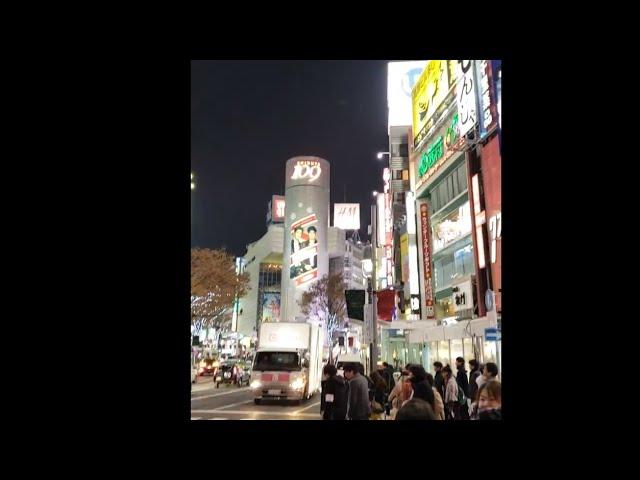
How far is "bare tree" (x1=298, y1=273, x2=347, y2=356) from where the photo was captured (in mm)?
56750

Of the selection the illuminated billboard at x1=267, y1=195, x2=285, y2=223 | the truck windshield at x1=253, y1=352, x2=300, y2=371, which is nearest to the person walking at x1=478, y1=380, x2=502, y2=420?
the truck windshield at x1=253, y1=352, x2=300, y2=371

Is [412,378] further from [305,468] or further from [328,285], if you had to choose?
[328,285]

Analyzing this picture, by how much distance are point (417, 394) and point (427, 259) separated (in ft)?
53.2

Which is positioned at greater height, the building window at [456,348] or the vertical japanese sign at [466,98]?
the vertical japanese sign at [466,98]

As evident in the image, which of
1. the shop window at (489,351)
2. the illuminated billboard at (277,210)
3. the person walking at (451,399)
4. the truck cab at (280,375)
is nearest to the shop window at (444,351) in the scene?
the shop window at (489,351)

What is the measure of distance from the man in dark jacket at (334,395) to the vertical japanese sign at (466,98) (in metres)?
12.3

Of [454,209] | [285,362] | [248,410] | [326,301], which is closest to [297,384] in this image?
[285,362]

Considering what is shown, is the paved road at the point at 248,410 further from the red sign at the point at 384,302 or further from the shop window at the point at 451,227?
the shop window at the point at 451,227

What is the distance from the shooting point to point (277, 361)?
51.0 ft

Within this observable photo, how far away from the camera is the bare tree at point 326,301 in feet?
186

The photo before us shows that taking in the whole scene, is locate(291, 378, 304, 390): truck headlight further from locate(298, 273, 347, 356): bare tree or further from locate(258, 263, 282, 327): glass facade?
locate(258, 263, 282, 327): glass facade

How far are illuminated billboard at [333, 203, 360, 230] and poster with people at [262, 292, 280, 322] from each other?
53.6 ft

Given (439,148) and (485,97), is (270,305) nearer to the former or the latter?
(439,148)
